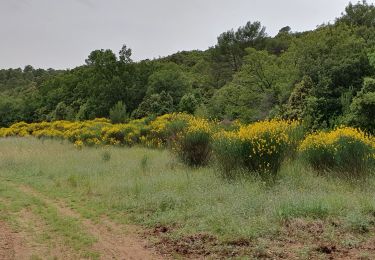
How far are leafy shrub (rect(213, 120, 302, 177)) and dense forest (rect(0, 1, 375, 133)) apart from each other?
721cm

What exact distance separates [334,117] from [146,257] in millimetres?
15012

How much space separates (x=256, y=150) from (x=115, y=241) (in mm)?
5078

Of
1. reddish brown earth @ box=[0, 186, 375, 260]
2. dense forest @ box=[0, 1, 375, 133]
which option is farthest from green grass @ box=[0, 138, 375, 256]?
dense forest @ box=[0, 1, 375, 133]

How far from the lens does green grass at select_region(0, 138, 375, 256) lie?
681 centimetres

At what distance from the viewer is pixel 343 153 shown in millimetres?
10430

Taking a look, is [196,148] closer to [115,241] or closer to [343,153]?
[343,153]

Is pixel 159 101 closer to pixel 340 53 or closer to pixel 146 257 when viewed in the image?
pixel 340 53

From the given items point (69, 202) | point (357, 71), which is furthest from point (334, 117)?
point (69, 202)

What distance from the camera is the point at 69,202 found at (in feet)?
31.4

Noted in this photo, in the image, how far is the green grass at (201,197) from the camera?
Result: 22.3 ft

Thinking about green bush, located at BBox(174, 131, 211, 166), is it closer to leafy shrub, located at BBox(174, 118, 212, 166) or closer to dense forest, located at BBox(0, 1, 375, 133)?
leafy shrub, located at BBox(174, 118, 212, 166)

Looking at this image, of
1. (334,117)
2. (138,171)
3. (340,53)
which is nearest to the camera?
(138,171)

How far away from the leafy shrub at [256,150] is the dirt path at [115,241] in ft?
14.0

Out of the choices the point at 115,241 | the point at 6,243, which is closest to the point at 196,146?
the point at 115,241
